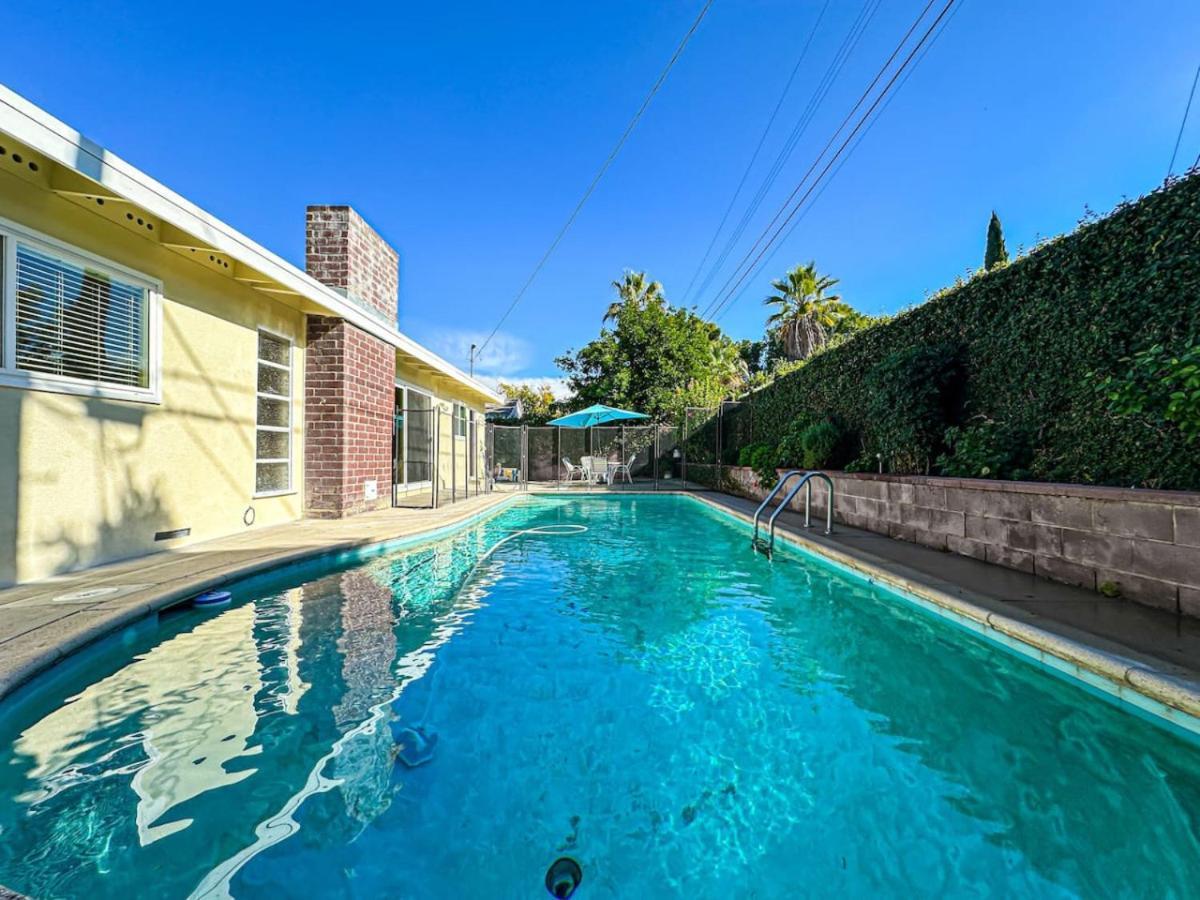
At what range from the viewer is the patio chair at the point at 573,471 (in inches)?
574

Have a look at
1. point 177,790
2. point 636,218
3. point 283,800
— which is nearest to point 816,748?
point 283,800

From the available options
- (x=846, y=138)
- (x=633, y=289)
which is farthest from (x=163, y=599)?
(x=633, y=289)

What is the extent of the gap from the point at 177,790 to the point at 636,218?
52.7 ft

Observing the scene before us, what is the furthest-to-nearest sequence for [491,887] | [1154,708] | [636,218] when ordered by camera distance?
[636,218] → [1154,708] → [491,887]

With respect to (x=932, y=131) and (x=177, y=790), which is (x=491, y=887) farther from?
(x=932, y=131)

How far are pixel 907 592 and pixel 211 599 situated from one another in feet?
15.9

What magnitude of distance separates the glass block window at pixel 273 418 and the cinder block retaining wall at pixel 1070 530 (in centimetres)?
717

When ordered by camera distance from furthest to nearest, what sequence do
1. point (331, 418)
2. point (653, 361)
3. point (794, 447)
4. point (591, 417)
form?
point (653, 361) < point (591, 417) < point (794, 447) < point (331, 418)

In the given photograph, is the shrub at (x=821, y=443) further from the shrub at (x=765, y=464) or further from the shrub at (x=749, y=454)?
the shrub at (x=749, y=454)

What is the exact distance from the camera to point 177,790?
1935 mm

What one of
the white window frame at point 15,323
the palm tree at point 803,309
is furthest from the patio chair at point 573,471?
the palm tree at point 803,309

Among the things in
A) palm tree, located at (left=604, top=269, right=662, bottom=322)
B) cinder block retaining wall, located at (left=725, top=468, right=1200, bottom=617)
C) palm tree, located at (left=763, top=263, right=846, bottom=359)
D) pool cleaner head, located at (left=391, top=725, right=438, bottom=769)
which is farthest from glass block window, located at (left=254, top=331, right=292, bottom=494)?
palm tree, located at (left=763, top=263, right=846, bottom=359)

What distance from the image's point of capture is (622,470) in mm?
15375

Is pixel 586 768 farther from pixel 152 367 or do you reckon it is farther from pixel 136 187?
pixel 152 367
